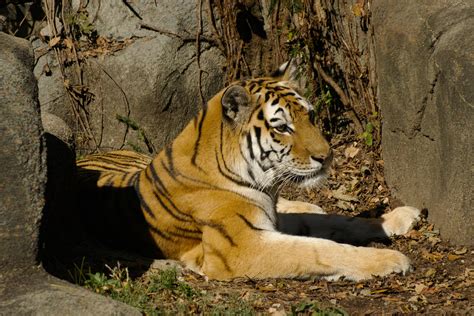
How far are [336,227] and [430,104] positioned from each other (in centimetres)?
110

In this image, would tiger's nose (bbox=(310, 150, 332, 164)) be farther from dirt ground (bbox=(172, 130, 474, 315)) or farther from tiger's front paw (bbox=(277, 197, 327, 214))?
tiger's front paw (bbox=(277, 197, 327, 214))

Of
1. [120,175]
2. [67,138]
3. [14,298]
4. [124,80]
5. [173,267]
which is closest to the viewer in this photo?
[14,298]

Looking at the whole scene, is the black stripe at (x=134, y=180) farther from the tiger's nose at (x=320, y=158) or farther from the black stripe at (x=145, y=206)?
the tiger's nose at (x=320, y=158)

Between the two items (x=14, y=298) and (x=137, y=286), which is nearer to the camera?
(x=14, y=298)

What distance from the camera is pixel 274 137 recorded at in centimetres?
559

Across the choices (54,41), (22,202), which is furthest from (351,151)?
(22,202)

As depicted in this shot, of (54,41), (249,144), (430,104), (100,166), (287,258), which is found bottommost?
(287,258)

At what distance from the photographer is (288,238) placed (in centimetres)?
544

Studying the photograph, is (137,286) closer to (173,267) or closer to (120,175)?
(173,267)

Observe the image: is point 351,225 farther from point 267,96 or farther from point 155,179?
point 155,179

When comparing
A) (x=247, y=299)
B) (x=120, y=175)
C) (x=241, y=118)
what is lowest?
(x=247, y=299)

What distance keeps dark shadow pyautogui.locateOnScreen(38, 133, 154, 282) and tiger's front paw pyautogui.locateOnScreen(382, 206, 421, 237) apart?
5.45ft

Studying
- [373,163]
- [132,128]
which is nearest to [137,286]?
[373,163]

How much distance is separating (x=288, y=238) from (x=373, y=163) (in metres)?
2.06
